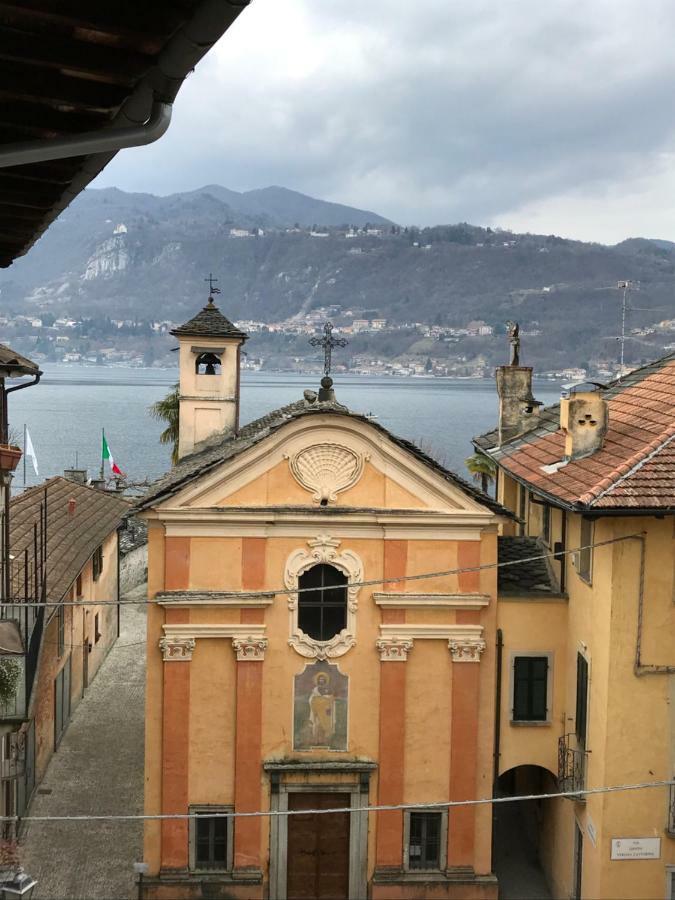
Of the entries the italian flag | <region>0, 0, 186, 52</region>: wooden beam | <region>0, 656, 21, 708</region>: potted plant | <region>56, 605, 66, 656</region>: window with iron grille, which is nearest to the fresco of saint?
<region>0, 656, 21, 708</region>: potted plant

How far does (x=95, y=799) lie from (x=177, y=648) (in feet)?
26.4

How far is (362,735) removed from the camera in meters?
19.0

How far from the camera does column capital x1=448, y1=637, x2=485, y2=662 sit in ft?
62.3

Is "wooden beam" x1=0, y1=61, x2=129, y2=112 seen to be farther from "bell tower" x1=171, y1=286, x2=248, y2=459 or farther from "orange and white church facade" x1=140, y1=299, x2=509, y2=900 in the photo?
"bell tower" x1=171, y1=286, x2=248, y2=459

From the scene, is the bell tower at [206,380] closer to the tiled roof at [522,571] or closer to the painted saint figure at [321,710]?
the tiled roof at [522,571]

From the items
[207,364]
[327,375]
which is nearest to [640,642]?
[327,375]

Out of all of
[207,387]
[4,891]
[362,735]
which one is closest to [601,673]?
[362,735]

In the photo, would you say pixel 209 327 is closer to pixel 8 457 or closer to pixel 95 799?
pixel 8 457

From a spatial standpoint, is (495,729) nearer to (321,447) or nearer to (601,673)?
(601,673)

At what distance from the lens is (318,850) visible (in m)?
19.1

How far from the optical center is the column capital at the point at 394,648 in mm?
18891

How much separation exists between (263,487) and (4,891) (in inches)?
329

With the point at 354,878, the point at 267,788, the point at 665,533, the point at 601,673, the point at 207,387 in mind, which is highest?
the point at 207,387

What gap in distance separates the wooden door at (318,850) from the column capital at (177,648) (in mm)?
3634
